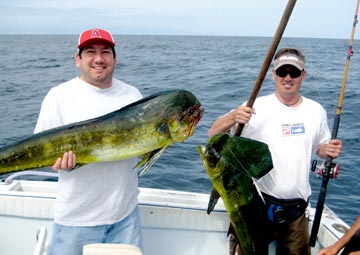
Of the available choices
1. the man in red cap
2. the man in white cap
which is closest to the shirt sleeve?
the man in red cap

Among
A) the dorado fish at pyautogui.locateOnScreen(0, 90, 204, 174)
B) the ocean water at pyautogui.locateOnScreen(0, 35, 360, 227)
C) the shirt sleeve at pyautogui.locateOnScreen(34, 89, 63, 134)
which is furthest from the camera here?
the ocean water at pyautogui.locateOnScreen(0, 35, 360, 227)

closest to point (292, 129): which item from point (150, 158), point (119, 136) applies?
point (150, 158)

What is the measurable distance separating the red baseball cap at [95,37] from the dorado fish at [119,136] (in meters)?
0.47

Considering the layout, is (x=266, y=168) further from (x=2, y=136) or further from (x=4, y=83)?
(x=4, y=83)

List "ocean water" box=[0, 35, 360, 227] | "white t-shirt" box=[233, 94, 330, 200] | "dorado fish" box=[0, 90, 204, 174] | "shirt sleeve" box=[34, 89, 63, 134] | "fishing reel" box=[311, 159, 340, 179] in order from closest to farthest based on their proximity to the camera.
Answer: "dorado fish" box=[0, 90, 204, 174] → "shirt sleeve" box=[34, 89, 63, 134] → "white t-shirt" box=[233, 94, 330, 200] → "fishing reel" box=[311, 159, 340, 179] → "ocean water" box=[0, 35, 360, 227]

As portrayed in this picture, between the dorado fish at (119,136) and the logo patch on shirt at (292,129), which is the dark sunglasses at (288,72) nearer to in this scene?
the logo patch on shirt at (292,129)

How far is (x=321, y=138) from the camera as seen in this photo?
10.8ft

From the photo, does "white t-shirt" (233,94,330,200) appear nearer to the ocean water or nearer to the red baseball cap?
the red baseball cap

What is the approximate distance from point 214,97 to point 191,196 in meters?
8.88

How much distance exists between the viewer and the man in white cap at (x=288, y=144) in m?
3.09

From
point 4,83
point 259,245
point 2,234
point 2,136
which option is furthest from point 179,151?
point 4,83

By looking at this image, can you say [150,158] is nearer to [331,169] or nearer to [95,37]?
[95,37]

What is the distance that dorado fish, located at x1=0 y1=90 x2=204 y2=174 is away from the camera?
Result: 2352mm

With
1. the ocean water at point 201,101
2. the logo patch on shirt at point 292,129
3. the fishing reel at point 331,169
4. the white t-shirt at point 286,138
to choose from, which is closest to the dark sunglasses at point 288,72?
the white t-shirt at point 286,138
